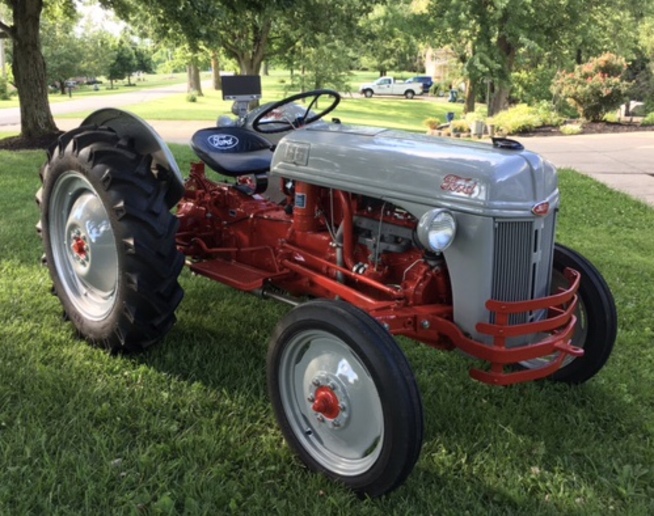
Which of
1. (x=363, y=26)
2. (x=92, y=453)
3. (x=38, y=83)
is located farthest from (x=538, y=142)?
(x=92, y=453)

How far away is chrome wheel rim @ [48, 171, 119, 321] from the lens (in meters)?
3.58

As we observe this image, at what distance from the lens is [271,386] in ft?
8.96

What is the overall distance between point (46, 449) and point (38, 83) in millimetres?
10496

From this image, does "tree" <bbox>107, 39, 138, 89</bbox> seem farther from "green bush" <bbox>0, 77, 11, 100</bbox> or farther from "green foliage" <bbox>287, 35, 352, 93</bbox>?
"green foliage" <bbox>287, 35, 352, 93</bbox>

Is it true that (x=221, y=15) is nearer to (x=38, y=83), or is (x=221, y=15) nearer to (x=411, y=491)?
(x=38, y=83)

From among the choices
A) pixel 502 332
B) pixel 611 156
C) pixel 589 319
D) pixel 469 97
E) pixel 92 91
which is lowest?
pixel 611 156

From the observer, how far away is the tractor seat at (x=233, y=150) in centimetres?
407

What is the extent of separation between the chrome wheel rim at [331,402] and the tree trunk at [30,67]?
10.8 meters

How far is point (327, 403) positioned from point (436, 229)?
0.85 metres

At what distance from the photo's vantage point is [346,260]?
127 inches

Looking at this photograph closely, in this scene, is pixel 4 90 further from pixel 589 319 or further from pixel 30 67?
pixel 589 319

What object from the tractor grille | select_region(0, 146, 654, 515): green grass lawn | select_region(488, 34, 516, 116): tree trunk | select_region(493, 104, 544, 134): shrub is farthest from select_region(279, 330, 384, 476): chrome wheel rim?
select_region(488, 34, 516, 116): tree trunk

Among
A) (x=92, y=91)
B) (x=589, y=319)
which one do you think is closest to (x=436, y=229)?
(x=589, y=319)

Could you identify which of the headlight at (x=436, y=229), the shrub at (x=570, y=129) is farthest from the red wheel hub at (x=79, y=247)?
the shrub at (x=570, y=129)
